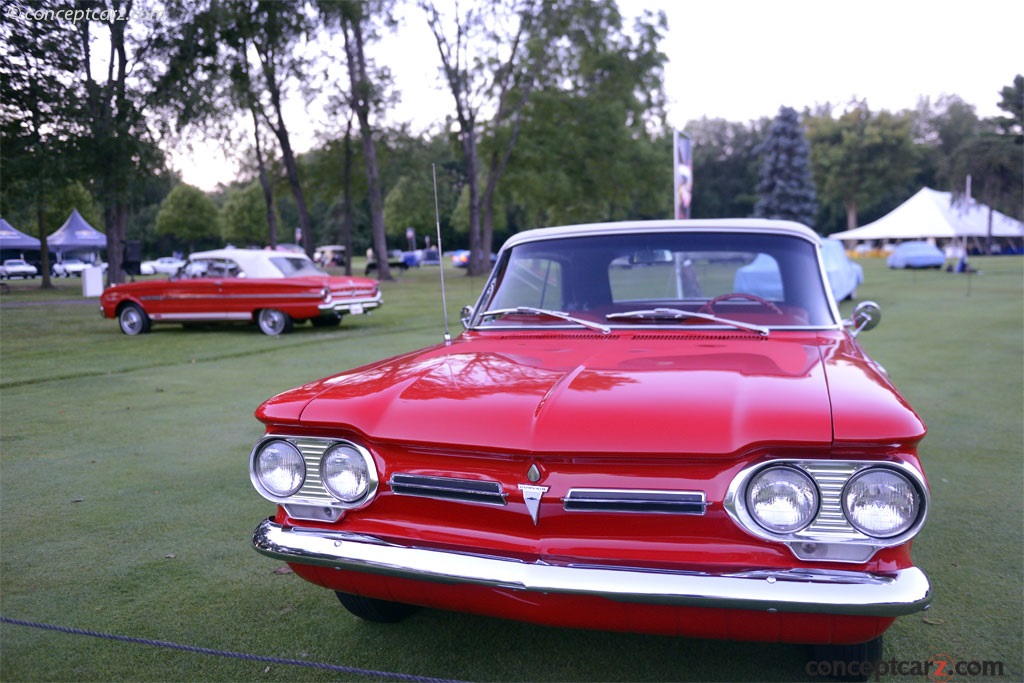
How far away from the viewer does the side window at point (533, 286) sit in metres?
3.90

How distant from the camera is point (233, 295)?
14.2 meters

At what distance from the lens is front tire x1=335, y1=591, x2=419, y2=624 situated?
302 centimetres

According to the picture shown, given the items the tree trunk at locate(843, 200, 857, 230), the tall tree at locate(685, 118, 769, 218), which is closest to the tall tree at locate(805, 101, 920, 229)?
the tree trunk at locate(843, 200, 857, 230)

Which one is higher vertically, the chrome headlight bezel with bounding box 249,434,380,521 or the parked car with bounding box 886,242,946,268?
the parked car with bounding box 886,242,946,268

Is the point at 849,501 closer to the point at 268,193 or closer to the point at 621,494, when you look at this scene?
the point at 621,494

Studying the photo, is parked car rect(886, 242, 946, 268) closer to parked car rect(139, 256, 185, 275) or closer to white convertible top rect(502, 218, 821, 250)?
parked car rect(139, 256, 185, 275)

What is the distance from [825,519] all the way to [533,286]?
204 centimetres

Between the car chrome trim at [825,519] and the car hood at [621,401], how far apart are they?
7 centimetres

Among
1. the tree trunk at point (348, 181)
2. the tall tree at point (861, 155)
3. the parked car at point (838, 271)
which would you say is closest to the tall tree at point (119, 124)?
the parked car at point (838, 271)

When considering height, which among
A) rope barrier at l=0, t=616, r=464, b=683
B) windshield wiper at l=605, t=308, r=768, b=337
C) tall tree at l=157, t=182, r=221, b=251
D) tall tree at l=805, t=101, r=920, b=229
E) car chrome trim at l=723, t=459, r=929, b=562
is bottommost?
rope barrier at l=0, t=616, r=464, b=683

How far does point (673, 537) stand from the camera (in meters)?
2.22

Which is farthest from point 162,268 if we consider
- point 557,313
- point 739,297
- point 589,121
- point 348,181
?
point 589,121

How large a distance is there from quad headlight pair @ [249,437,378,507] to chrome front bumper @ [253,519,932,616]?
0.28 metres

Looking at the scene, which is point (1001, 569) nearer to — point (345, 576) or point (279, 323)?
point (345, 576)
